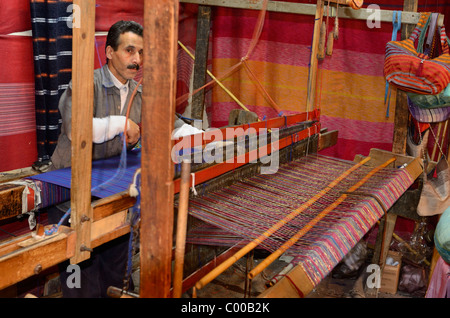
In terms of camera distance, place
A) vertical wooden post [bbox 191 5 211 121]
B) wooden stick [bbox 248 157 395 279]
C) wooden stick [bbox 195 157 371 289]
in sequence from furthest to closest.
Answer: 1. vertical wooden post [bbox 191 5 211 121]
2. wooden stick [bbox 248 157 395 279]
3. wooden stick [bbox 195 157 371 289]

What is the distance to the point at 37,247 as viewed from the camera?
6.57 ft

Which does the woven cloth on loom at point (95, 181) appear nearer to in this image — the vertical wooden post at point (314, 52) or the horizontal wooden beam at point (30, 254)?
the horizontal wooden beam at point (30, 254)

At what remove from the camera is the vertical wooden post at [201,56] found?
469 centimetres

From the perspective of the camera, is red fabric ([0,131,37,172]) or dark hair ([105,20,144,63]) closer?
A: dark hair ([105,20,144,63])

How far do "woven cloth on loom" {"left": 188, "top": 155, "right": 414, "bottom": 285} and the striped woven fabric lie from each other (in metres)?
0.76

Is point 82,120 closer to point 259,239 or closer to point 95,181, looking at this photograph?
point 95,181

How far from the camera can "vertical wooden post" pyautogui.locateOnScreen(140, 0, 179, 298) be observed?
175cm

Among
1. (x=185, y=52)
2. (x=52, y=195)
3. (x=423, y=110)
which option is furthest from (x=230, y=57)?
(x=52, y=195)

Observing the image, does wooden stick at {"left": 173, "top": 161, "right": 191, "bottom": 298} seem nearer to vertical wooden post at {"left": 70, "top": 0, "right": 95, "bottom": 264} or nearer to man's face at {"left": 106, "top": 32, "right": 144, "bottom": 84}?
vertical wooden post at {"left": 70, "top": 0, "right": 95, "bottom": 264}

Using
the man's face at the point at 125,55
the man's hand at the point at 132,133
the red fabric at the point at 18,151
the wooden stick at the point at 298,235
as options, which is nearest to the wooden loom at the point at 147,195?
the wooden stick at the point at 298,235

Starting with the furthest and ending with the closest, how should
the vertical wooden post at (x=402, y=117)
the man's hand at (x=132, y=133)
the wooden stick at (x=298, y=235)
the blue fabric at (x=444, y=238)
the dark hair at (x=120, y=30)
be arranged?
the vertical wooden post at (x=402, y=117) → the dark hair at (x=120, y=30) → the man's hand at (x=132, y=133) → the blue fabric at (x=444, y=238) → the wooden stick at (x=298, y=235)

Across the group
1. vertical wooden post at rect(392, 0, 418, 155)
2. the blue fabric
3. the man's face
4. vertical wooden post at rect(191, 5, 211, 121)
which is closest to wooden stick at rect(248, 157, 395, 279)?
the blue fabric

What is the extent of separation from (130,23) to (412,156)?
9.16 feet
